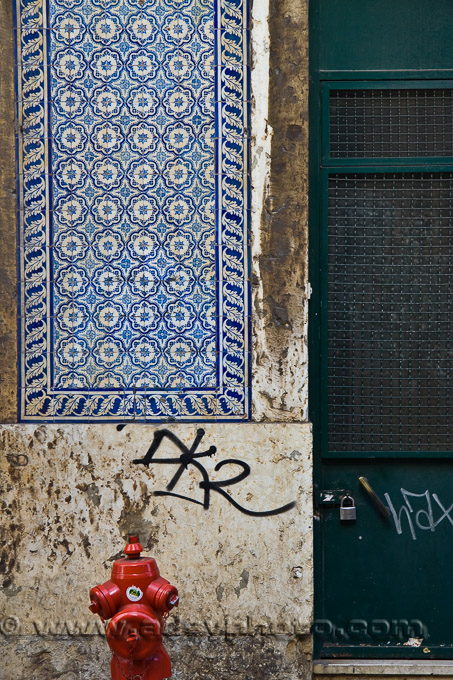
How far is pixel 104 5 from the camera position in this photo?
12.1 feet

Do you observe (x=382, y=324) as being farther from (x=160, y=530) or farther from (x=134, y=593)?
(x=134, y=593)

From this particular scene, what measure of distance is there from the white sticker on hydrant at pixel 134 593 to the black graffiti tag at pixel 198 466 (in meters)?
0.98

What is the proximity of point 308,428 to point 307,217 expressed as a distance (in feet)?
3.42

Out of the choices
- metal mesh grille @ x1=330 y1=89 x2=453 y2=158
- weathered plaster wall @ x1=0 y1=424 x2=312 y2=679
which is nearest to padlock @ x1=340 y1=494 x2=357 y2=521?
weathered plaster wall @ x1=0 y1=424 x2=312 y2=679

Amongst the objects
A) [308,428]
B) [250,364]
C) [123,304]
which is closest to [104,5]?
[123,304]

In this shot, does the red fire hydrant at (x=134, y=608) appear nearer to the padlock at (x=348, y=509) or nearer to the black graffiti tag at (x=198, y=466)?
the black graffiti tag at (x=198, y=466)

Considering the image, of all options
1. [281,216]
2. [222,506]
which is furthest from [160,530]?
[281,216]

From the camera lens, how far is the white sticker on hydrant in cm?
260

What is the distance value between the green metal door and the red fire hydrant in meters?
1.30

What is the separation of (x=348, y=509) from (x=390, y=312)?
1.02m

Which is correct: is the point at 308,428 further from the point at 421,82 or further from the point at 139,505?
the point at 421,82

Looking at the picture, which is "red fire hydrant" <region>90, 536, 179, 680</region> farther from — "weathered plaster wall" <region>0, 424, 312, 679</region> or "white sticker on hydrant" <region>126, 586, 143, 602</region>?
"weathered plaster wall" <region>0, 424, 312, 679</region>

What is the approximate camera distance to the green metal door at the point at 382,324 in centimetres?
370

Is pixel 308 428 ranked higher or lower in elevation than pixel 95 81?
lower
